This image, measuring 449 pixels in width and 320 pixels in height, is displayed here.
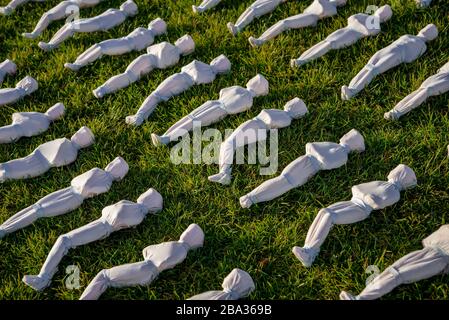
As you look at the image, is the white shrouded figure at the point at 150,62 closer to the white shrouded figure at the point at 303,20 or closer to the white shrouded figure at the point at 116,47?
the white shrouded figure at the point at 116,47

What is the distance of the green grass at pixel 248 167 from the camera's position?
221 cm

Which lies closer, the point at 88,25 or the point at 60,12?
the point at 88,25

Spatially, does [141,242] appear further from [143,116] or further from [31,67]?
[31,67]

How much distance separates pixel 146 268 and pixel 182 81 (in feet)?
3.30

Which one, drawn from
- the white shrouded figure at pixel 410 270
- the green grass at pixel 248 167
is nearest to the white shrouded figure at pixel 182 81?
the green grass at pixel 248 167

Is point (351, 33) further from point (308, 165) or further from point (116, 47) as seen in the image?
point (116, 47)

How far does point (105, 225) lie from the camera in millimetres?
2336

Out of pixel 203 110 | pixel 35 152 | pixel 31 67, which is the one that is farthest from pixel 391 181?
pixel 31 67

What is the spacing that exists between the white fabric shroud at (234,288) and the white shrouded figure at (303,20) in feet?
4.36

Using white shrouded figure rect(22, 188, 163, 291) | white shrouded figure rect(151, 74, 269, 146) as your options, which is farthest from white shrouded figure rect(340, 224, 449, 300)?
white shrouded figure rect(151, 74, 269, 146)

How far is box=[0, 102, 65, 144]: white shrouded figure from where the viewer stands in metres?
2.75

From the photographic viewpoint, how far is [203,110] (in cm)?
272

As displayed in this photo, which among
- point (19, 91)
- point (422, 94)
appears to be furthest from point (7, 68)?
point (422, 94)

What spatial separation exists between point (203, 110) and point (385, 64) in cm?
84
